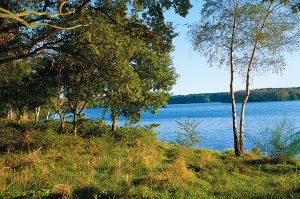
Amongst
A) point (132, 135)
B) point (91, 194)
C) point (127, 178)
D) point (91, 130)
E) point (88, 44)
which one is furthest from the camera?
point (91, 130)

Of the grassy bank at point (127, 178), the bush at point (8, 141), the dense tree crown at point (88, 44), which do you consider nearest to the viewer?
the grassy bank at point (127, 178)

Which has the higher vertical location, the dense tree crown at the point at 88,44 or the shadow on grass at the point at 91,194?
the dense tree crown at the point at 88,44

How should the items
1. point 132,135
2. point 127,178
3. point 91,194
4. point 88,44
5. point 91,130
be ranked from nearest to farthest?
point 91,194
point 127,178
point 88,44
point 132,135
point 91,130

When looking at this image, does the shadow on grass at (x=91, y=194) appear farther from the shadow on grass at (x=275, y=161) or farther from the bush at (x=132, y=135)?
the bush at (x=132, y=135)

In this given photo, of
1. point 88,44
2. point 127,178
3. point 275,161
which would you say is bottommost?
point 275,161

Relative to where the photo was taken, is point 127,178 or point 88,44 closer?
point 127,178

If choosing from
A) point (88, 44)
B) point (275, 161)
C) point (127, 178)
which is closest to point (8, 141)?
point (88, 44)

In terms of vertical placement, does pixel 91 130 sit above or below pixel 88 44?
below

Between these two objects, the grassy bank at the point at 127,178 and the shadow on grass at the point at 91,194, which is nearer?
the shadow on grass at the point at 91,194

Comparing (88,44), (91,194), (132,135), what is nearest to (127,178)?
(91,194)

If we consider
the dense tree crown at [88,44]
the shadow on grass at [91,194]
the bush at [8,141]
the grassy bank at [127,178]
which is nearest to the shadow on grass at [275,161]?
the grassy bank at [127,178]

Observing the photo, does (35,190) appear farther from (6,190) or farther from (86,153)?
(86,153)

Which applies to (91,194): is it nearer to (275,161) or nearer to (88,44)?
(88,44)

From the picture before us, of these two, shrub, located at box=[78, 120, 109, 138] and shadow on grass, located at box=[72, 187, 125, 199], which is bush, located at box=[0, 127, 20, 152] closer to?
shrub, located at box=[78, 120, 109, 138]
